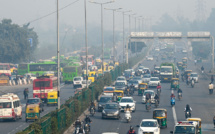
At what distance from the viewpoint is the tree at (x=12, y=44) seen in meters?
137

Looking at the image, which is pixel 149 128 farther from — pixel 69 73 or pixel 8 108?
pixel 69 73

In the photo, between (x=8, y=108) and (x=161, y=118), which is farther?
(x=8, y=108)

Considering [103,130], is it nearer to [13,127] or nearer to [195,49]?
[13,127]

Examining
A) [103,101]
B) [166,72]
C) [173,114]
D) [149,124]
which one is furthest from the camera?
[166,72]

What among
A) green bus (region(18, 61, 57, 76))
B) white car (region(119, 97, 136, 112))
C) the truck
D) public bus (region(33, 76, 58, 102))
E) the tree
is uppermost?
the tree

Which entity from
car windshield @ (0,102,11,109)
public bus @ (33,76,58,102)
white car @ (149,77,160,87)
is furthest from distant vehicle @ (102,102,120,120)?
white car @ (149,77,160,87)

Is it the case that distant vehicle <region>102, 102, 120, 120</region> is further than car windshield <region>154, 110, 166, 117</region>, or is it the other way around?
distant vehicle <region>102, 102, 120, 120</region>

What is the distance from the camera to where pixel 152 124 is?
36594mm

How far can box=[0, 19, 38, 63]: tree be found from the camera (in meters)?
137

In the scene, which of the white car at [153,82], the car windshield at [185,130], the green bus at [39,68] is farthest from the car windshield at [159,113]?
the green bus at [39,68]

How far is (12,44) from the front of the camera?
138750 mm

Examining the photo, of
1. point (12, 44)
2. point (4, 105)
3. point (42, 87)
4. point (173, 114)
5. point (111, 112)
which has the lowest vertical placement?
point (173, 114)

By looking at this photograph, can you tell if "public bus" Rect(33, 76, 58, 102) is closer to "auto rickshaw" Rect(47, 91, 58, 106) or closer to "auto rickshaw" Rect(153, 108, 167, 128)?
"auto rickshaw" Rect(47, 91, 58, 106)

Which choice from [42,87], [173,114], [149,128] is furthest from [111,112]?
[42,87]
